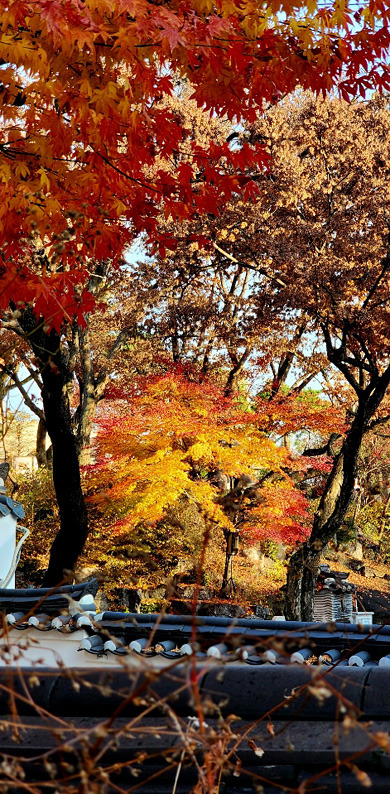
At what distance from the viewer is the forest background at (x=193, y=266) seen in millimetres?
4629

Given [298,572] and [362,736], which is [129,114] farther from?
[298,572]

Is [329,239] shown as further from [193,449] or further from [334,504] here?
[334,504]

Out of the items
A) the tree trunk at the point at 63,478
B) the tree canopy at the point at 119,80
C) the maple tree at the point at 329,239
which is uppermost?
the maple tree at the point at 329,239

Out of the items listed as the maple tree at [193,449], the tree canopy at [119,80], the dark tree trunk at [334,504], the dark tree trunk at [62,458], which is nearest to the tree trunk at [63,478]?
the dark tree trunk at [62,458]

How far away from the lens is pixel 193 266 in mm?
15977

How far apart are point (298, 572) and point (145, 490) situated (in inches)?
121

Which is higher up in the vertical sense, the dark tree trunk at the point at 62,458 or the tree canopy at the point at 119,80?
the tree canopy at the point at 119,80

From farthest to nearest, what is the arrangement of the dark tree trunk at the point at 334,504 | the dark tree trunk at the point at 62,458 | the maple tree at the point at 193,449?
the maple tree at the point at 193,449
the dark tree trunk at the point at 334,504
the dark tree trunk at the point at 62,458

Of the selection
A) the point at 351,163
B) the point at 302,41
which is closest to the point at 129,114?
the point at 302,41

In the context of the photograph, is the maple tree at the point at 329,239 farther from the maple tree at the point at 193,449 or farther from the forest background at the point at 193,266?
the maple tree at the point at 193,449

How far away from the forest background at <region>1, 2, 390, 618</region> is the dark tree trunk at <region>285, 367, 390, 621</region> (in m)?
0.04

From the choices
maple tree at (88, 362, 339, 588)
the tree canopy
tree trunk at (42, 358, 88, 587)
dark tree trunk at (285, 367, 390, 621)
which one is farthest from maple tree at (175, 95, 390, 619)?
the tree canopy

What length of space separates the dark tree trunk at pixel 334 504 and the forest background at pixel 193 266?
0.04m

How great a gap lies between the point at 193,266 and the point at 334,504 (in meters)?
6.17
